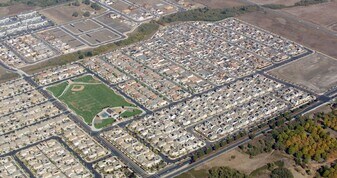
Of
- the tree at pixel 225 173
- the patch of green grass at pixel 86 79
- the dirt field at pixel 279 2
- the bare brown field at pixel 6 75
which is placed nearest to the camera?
the tree at pixel 225 173

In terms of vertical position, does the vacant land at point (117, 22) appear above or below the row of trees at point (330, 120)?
below

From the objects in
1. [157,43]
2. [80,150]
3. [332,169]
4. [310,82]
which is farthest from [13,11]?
[332,169]

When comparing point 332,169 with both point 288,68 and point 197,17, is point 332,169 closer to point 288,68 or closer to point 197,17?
point 288,68

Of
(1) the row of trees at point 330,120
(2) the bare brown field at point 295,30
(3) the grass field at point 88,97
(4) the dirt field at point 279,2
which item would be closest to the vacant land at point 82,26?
(3) the grass field at point 88,97

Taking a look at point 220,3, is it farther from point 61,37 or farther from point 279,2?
point 61,37

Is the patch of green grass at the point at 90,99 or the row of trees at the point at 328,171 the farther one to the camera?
the patch of green grass at the point at 90,99

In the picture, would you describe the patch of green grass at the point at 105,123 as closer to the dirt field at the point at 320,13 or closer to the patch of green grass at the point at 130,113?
the patch of green grass at the point at 130,113

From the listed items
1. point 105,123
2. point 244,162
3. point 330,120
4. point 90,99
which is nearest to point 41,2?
point 90,99
